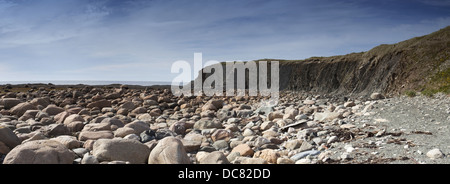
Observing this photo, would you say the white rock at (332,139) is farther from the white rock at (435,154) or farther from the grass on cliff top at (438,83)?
the grass on cliff top at (438,83)

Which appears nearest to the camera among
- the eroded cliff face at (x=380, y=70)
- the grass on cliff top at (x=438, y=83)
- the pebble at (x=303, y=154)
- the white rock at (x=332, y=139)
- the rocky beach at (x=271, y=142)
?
the rocky beach at (x=271, y=142)

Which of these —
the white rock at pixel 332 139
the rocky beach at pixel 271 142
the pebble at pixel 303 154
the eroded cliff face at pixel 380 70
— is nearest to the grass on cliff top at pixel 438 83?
the eroded cliff face at pixel 380 70

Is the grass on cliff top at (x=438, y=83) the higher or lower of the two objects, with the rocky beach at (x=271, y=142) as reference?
higher

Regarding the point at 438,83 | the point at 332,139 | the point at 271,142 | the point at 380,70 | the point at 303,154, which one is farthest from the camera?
the point at 380,70

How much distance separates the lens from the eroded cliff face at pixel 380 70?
1908 centimetres

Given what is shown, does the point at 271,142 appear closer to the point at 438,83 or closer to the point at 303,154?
the point at 303,154

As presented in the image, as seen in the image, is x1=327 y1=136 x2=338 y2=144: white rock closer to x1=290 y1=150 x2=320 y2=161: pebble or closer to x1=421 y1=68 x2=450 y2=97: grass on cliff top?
x1=290 y1=150 x2=320 y2=161: pebble

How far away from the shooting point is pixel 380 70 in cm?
2312

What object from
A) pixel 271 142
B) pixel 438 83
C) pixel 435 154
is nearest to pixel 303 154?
pixel 271 142

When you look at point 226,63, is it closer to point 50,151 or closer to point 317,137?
point 317,137

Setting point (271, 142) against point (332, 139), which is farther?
point (271, 142)

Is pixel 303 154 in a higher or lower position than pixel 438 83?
lower
